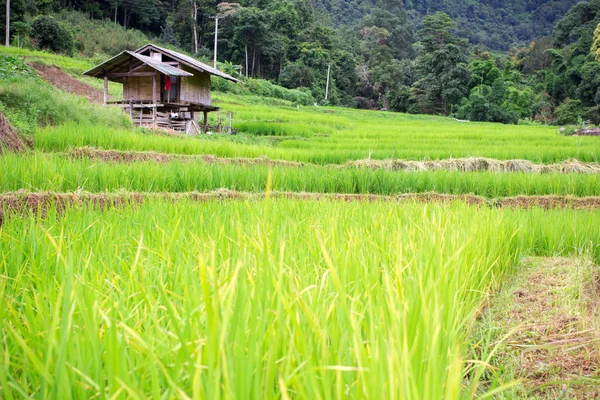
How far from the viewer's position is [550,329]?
2.00 m

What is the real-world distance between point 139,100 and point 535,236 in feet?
45.3

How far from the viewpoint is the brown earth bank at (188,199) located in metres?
3.61

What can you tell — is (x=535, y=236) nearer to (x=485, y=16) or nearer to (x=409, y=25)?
(x=409, y=25)

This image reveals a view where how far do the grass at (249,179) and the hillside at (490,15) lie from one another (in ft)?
251

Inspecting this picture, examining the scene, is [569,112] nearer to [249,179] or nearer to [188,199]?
[249,179]

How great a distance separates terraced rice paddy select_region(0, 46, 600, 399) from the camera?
2.62 ft

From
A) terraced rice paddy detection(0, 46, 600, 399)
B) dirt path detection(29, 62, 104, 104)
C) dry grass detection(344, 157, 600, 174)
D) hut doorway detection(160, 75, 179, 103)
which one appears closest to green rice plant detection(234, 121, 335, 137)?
hut doorway detection(160, 75, 179, 103)

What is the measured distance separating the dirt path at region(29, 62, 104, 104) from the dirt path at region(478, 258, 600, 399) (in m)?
16.8

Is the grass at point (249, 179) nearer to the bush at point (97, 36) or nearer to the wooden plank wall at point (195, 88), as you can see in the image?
the wooden plank wall at point (195, 88)

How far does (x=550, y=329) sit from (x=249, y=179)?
4.24 meters

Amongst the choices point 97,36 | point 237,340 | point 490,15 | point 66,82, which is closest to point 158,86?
point 66,82

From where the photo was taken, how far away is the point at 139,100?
600 inches

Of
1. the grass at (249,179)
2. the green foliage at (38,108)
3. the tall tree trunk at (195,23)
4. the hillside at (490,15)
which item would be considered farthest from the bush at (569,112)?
the hillside at (490,15)

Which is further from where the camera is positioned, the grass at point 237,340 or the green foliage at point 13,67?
the green foliage at point 13,67
